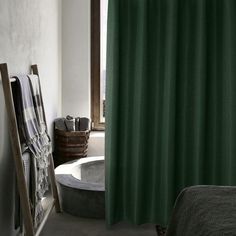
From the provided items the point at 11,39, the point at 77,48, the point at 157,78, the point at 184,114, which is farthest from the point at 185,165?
the point at 77,48

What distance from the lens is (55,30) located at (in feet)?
11.7

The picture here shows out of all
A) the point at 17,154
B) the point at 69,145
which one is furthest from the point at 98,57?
the point at 17,154

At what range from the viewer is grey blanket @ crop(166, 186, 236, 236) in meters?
1.50

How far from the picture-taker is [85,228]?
2807 millimetres

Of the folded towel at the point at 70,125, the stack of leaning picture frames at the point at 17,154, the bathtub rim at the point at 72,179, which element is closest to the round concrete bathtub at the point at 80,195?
the bathtub rim at the point at 72,179

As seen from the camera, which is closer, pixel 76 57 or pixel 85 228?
pixel 85 228

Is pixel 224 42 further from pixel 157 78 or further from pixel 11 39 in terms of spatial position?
pixel 11 39

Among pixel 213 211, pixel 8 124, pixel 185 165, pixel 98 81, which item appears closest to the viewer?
pixel 213 211

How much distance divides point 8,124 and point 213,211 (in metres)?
1.25

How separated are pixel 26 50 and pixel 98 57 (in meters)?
1.24

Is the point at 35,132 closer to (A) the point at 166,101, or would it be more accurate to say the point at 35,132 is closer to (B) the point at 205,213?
(A) the point at 166,101

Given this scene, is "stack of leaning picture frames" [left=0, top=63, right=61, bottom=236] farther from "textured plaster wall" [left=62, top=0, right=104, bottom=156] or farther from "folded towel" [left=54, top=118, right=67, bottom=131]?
"textured plaster wall" [left=62, top=0, right=104, bottom=156]

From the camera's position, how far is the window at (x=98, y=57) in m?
3.81

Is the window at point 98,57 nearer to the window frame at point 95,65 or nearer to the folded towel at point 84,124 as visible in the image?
the window frame at point 95,65
